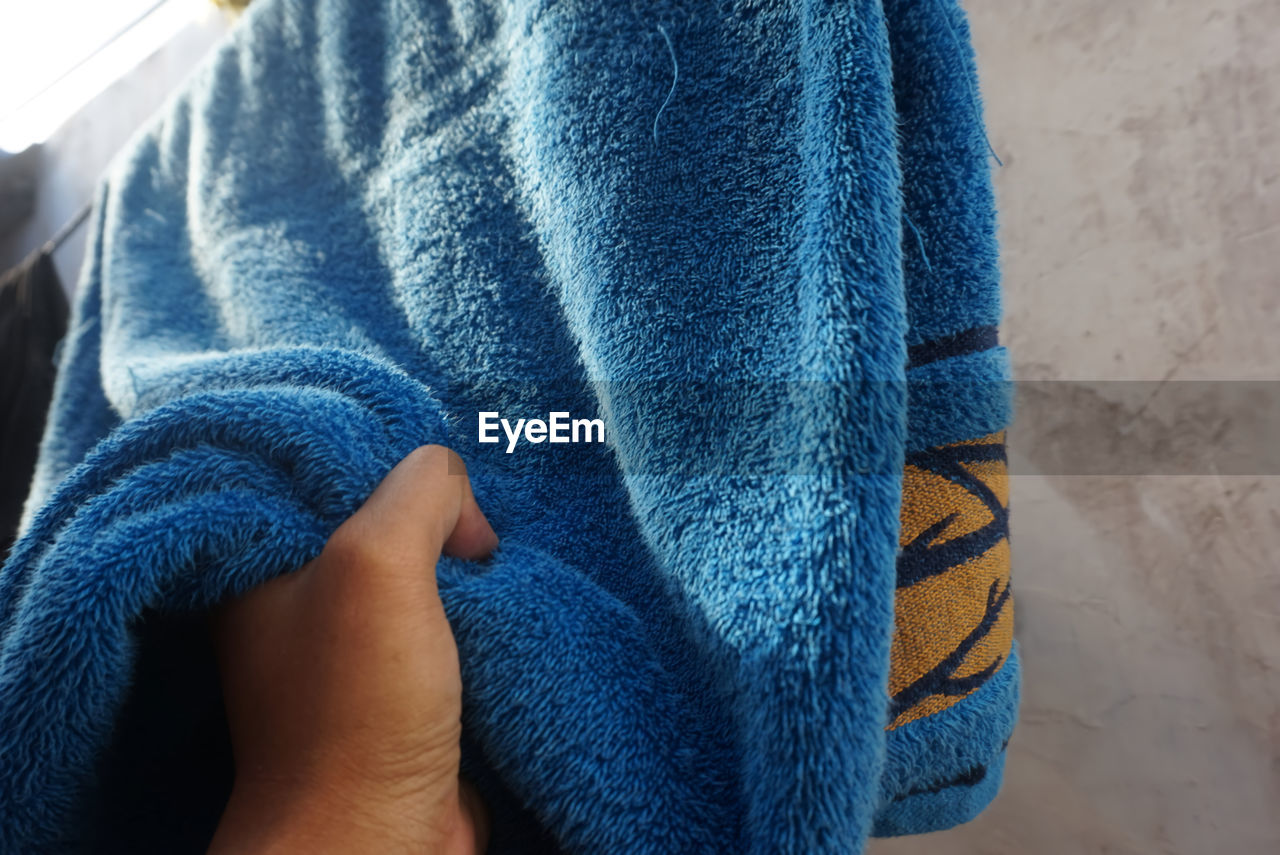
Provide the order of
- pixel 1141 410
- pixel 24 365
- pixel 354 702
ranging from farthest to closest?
pixel 24 365 < pixel 1141 410 < pixel 354 702

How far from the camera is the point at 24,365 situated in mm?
703

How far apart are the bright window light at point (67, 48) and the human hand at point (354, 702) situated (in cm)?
83

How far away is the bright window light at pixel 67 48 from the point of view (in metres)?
0.75

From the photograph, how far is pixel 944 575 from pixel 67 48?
3.72 feet

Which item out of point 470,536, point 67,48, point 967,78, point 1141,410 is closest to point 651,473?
point 470,536

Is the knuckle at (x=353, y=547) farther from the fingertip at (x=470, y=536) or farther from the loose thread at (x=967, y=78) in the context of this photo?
the loose thread at (x=967, y=78)

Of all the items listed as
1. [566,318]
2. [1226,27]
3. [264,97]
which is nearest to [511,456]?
[566,318]

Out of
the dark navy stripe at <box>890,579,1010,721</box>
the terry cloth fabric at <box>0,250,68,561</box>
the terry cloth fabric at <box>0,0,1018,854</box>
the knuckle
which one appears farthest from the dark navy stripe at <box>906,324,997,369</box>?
the terry cloth fabric at <box>0,250,68,561</box>

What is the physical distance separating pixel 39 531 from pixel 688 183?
30cm

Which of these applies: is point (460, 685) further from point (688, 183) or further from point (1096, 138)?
point (1096, 138)

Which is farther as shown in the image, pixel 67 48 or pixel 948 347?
pixel 67 48

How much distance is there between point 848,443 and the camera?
212 mm

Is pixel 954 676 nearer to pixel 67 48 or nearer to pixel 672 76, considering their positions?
pixel 672 76

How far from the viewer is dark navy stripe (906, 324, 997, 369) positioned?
251 mm
